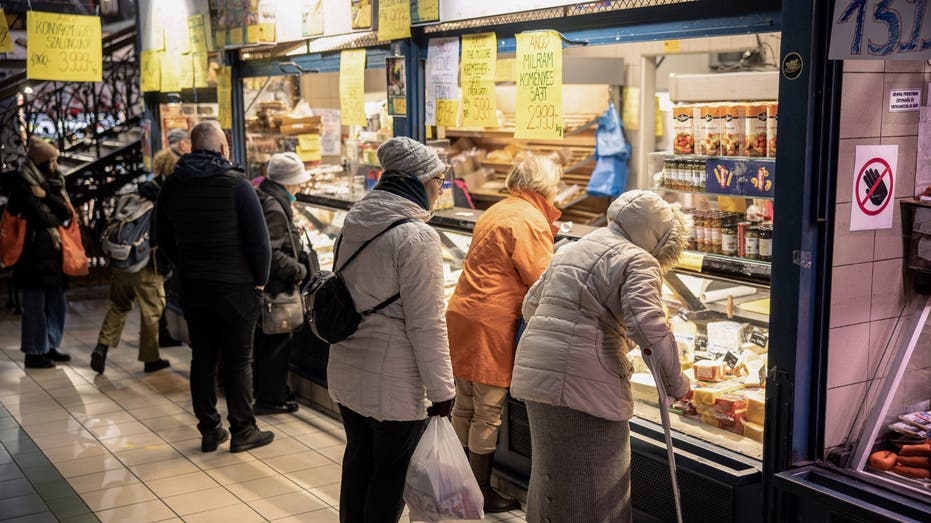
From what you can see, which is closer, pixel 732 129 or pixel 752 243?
pixel 752 243

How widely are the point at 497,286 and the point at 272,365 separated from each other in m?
2.43

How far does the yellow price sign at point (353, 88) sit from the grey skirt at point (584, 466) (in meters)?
3.15

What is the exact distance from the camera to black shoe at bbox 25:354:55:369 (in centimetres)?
801

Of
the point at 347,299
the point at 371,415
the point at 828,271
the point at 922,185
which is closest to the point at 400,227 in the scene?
the point at 347,299

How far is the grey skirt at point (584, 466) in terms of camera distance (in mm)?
3744

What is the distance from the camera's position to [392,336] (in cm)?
384

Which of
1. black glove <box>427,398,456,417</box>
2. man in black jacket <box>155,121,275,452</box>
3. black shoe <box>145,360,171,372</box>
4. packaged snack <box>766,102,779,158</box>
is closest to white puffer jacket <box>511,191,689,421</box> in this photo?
black glove <box>427,398,456,417</box>

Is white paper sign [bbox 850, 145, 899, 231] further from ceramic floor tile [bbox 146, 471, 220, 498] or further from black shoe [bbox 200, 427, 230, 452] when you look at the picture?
black shoe [bbox 200, 427, 230, 452]

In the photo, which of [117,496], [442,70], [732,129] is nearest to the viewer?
[732,129]

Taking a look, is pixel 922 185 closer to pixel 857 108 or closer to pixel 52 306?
pixel 857 108

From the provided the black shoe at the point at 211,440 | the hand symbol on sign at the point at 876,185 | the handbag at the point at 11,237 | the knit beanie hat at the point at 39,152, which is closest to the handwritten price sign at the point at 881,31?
the hand symbol on sign at the point at 876,185

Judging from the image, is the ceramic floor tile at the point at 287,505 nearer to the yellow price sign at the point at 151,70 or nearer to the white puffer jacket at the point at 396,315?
the white puffer jacket at the point at 396,315

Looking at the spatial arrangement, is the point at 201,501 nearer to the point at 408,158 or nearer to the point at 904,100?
the point at 408,158

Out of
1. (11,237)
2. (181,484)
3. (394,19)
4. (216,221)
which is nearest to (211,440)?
(181,484)
